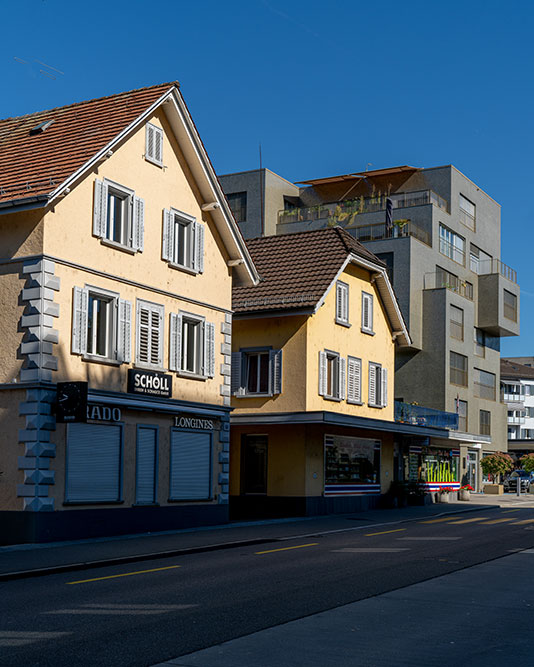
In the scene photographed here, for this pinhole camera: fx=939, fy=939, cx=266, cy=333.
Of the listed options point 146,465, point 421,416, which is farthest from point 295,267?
point 146,465

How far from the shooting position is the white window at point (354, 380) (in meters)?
35.9

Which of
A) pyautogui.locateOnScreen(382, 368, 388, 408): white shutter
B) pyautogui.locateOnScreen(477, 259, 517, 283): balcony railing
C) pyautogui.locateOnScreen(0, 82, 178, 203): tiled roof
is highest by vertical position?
pyautogui.locateOnScreen(477, 259, 517, 283): balcony railing

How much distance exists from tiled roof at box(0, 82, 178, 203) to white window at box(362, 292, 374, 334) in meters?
14.7

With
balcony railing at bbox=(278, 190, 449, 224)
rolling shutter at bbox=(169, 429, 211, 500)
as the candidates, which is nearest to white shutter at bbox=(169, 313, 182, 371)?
rolling shutter at bbox=(169, 429, 211, 500)

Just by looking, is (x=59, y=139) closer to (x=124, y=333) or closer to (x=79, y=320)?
(x=79, y=320)

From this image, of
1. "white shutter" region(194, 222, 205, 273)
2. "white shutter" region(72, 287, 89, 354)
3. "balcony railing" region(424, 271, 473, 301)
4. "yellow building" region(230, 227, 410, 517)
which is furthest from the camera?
"balcony railing" region(424, 271, 473, 301)

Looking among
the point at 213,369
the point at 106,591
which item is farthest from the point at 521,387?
the point at 106,591

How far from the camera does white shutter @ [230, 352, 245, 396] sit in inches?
1330

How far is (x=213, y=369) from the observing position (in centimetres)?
2756

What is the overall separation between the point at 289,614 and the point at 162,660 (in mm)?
2775

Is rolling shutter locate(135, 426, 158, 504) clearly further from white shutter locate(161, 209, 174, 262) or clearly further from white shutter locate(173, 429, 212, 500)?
white shutter locate(161, 209, 174, 262)

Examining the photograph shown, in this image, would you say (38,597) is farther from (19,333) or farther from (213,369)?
(213,369)

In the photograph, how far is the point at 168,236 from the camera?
25.9 meters

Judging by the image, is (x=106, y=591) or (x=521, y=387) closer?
(x=106, y=591)
